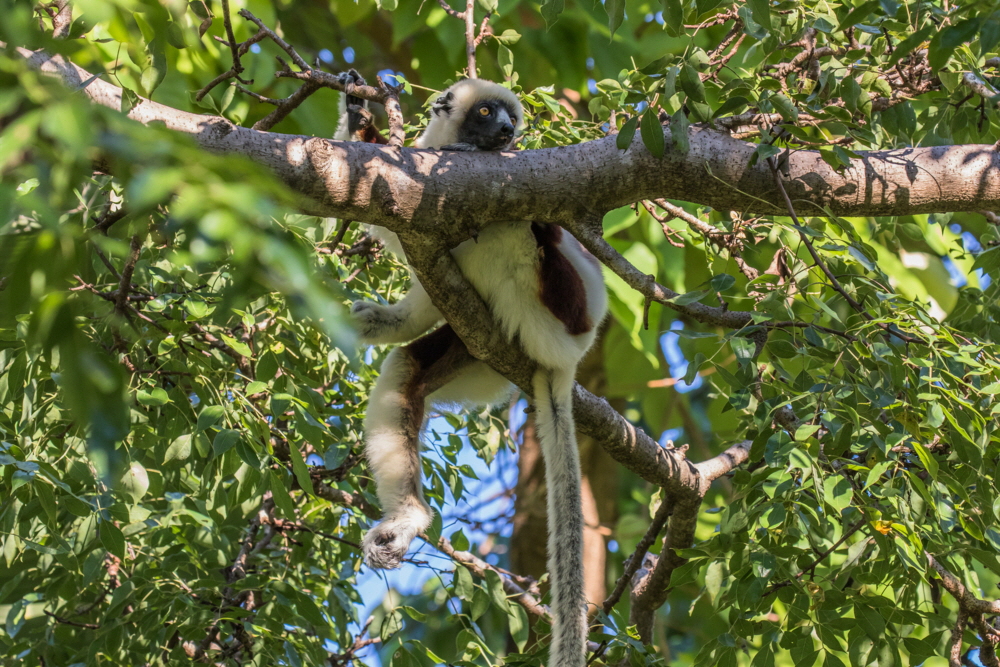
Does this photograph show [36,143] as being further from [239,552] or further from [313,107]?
[313,107]

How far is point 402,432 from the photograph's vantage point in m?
4.04

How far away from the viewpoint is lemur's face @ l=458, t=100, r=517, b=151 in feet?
13.9

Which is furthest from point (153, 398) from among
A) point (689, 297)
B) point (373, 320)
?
point (689, 297)

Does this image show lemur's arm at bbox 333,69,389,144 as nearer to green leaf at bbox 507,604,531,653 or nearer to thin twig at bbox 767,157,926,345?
thin twig at bbox 767,157,926,345

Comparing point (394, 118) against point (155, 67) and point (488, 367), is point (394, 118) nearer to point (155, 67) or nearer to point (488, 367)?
point (155, 67)

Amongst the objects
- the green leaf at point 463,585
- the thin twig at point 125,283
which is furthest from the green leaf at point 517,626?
the thin twig at point 125,283

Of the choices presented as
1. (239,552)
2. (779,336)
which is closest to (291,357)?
(239,552)

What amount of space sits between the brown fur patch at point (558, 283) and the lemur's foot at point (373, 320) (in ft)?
2.95

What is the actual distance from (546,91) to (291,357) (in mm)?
1823

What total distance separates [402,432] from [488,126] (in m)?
1.62

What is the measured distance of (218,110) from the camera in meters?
3.39

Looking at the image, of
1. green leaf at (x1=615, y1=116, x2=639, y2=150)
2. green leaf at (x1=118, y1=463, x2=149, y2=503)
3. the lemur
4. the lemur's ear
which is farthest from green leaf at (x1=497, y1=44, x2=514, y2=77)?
green leaf at (x1=118, y1=463, x2=149, y2=503)

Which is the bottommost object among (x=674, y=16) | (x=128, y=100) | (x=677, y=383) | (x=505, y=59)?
(x=677, y=383)

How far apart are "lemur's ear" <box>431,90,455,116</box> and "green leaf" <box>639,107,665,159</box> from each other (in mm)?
1739
